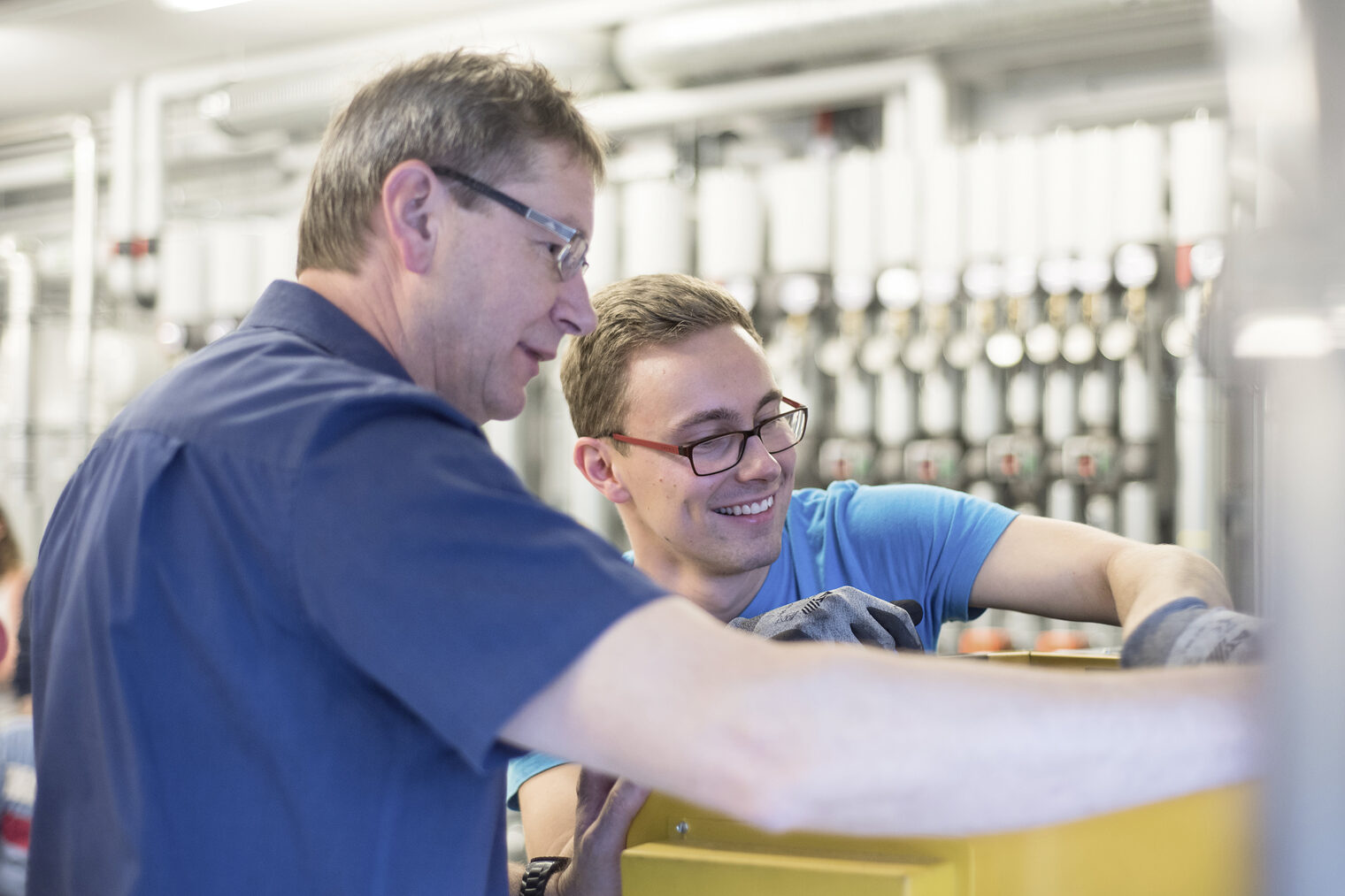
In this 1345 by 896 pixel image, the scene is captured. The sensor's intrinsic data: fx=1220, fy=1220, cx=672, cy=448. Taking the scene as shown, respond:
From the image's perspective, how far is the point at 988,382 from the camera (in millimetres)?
3430

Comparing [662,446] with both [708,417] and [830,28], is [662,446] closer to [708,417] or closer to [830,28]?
[708,417]

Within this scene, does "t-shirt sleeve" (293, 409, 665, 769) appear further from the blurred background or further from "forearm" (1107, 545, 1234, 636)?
the blurred background


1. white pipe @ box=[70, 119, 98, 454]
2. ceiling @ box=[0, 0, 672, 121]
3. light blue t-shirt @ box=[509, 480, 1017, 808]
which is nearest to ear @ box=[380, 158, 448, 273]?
light blue t-shirt @ box=[509, 480, 1017, 808]

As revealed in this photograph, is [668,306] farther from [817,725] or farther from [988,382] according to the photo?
[988,382]

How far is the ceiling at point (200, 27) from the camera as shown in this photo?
4207 millimetres

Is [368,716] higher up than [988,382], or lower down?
lower down

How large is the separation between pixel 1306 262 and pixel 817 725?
325 mm

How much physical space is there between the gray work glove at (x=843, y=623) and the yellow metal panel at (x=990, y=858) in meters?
0.21

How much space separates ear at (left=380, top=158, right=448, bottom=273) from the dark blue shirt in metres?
0.13

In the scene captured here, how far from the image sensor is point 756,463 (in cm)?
156

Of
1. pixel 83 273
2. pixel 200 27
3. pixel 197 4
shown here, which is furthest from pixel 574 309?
pixel 83 273

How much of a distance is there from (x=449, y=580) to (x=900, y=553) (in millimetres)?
1064

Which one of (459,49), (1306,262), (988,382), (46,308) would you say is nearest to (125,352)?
(46,308)

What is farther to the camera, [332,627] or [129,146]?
[129,146]
